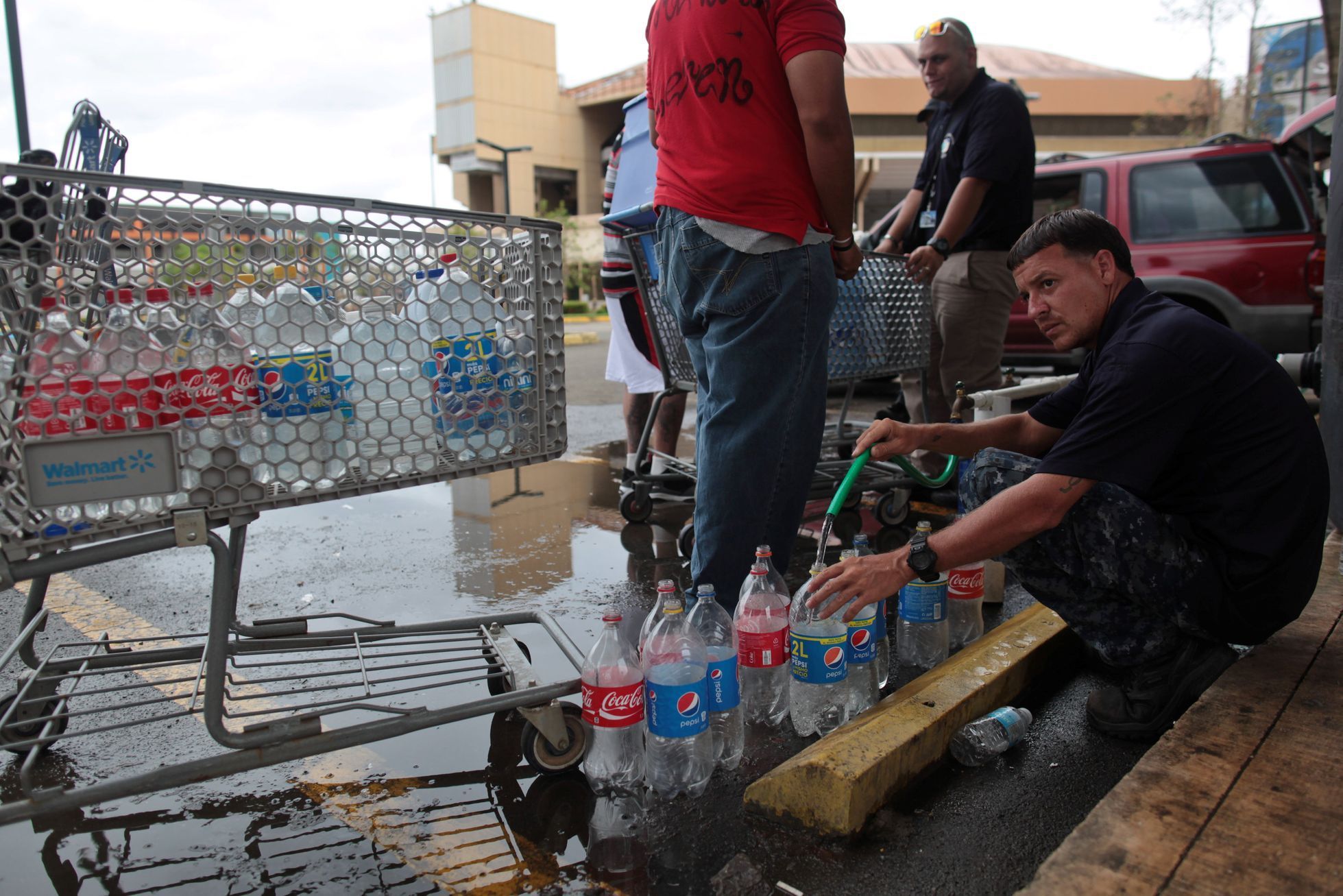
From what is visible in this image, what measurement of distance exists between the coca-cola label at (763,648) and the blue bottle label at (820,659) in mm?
60

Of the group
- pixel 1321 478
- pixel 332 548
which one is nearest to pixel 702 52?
pixel 1321 478

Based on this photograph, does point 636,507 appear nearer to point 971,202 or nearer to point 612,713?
point 971,202

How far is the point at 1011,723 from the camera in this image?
261 centimetres

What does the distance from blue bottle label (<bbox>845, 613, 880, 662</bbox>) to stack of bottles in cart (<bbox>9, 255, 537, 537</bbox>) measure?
112 cm

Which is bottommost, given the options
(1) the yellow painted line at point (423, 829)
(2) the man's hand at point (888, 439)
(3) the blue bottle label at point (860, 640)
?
(1) the yellow painted line at point (423, 829)

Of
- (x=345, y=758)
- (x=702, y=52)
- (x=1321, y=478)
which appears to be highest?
(x=702, y=52)

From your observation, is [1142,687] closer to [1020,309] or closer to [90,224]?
[90,224]

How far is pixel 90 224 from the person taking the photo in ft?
6.81

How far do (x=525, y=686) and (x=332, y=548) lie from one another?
282 cm

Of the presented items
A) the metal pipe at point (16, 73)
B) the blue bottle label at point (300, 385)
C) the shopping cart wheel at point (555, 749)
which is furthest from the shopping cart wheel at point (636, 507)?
the metal pipe at point (16, 73)

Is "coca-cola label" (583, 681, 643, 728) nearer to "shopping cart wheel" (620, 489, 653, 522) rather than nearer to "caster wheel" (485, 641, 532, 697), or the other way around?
"caster wheel" (485, 641, 532, 697)

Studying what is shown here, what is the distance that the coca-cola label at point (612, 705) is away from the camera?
231 cm

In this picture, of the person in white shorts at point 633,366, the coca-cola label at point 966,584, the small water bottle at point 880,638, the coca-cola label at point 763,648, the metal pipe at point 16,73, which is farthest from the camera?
the person in white shorts at point 633,366

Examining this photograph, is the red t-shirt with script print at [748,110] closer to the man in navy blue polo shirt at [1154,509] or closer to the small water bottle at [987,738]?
the man in navy blue polo shirt at [1154,509]
